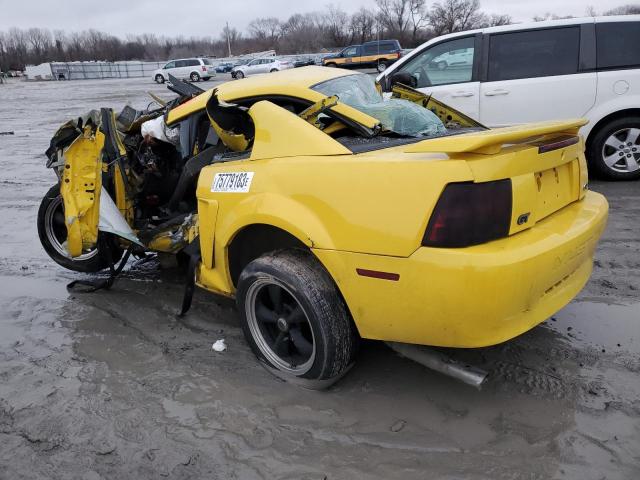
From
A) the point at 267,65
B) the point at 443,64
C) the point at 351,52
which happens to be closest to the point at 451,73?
the point at 443,64

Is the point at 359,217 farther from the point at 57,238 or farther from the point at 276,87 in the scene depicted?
the point at 57,238

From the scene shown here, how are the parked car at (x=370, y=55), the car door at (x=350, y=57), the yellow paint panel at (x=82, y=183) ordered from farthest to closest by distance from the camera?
the car door at (x=350, y=57) → the parked car at (x=370, y=55) → the yellow paint panel at (x=82, y=183)

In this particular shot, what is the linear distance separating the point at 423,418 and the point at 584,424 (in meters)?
0.70

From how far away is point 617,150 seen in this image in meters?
6.05

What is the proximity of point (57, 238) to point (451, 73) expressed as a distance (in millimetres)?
4852

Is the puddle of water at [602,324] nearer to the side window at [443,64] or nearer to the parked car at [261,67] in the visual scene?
the side window at [443,64]

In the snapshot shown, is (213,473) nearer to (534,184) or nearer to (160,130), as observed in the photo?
(534,184)

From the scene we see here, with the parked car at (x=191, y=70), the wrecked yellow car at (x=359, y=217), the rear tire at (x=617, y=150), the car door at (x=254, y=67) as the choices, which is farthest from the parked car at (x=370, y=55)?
the wrecked yellow car at (x=359, y=217)

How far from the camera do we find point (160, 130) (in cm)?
386

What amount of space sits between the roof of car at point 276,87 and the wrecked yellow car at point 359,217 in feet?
0.04

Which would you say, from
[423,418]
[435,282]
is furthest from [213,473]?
[435,282]

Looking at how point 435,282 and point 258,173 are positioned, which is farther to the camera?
point 258,173

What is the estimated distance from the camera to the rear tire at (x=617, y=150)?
594cm

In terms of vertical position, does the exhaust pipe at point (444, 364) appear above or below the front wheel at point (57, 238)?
below
